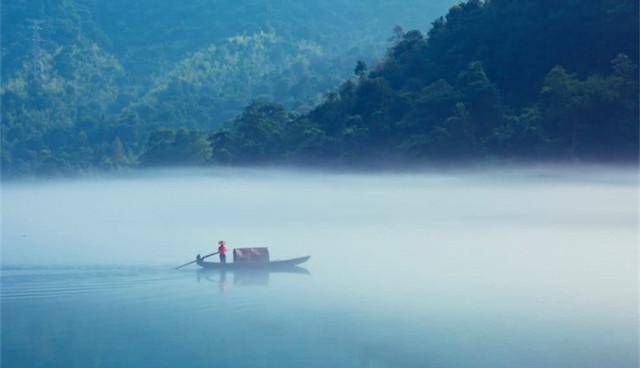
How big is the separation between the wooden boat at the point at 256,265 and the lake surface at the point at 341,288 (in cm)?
38

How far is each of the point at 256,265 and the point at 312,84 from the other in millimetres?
47677

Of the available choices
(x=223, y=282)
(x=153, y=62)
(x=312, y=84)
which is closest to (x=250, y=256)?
(x=223, y=282)

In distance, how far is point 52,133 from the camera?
67688 millimetres

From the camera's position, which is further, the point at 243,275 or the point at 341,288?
the point at 243,275

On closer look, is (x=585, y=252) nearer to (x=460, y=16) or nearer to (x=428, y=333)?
(x=428, y=333)

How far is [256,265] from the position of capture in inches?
637

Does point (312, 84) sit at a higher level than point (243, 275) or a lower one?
higher

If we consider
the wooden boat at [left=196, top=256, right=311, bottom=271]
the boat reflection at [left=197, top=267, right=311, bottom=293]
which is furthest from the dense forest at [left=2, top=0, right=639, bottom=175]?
the boat reflection at [left=197, top=267, right=311, bottom=293]

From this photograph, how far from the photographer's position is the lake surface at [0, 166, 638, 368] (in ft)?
36.3

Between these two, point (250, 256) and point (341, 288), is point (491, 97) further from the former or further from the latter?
point (341, 288)

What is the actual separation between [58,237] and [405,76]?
23556mm

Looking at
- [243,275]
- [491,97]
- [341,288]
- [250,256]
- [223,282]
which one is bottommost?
[341,288]

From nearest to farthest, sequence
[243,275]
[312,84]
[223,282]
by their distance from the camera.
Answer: [223,282], [243,275], [312,84]

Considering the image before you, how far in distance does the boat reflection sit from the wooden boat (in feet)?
0.16
